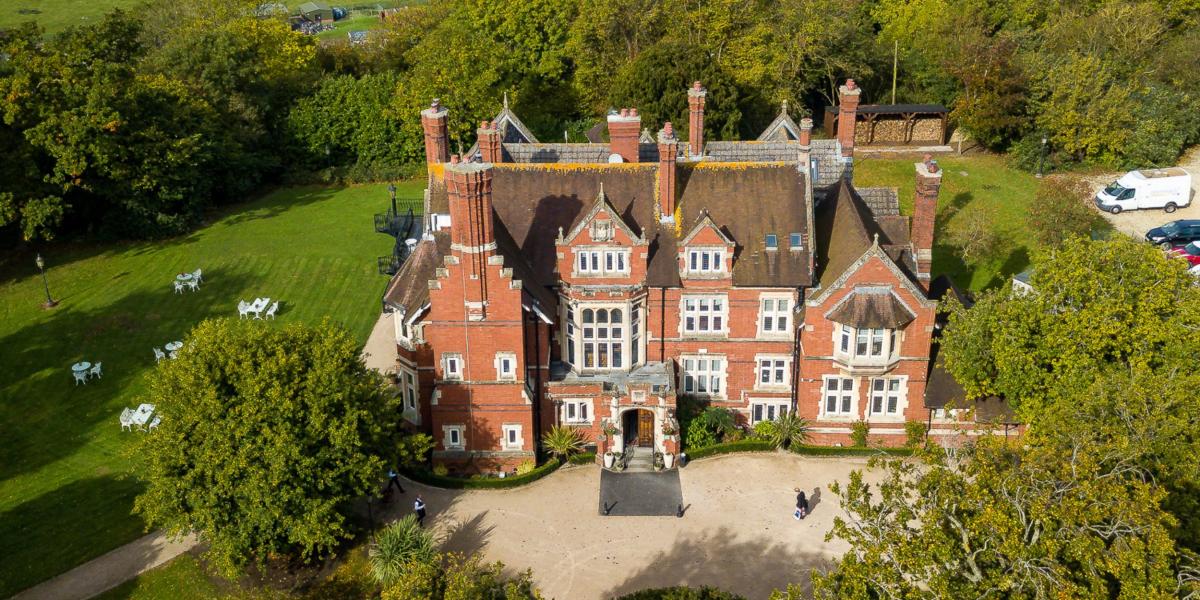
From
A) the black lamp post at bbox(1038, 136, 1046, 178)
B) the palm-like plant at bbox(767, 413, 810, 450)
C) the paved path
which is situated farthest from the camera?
the black lamp post at bbox(1038, 136, 1046, 178)

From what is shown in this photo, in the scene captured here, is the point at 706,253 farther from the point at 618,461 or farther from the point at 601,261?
the point at 618,461

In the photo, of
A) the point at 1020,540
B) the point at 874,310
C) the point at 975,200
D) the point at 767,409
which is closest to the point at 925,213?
the point at 874,310

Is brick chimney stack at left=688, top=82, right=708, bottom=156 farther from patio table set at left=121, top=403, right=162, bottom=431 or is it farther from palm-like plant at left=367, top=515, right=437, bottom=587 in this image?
patio table set at left=121, top=403, right=162, bottom=431

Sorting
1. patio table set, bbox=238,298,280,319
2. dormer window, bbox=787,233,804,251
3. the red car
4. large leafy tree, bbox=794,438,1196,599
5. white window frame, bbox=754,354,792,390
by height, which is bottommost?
patio table set, bbox=238,298,280,319

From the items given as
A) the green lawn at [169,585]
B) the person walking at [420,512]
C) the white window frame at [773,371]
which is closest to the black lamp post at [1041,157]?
the white window frame at [773,371]

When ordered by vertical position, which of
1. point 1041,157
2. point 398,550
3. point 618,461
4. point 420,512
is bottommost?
point 420,512

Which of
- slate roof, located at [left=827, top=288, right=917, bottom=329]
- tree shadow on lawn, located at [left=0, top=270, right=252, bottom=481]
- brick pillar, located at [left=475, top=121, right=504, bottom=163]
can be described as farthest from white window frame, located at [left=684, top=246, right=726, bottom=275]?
tree shadow on lawn, located at [left=0, top=270, right=252, bottom=481]

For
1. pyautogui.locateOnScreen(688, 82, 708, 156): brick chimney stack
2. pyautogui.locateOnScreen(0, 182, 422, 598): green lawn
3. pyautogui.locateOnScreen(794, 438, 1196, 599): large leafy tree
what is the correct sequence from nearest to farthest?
pyautogui.locateOnScreen(794, 438, 1196, 599): large leafy tree → pyautogui.locateOnScreen(0, 182, 422, 598): green lawn → pyautogui.locateOnScreen(688, 82, 708, 156): brick chimney stack
